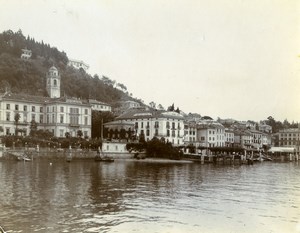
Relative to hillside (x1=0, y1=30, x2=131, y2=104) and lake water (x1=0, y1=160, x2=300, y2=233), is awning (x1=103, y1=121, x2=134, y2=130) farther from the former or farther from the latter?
lake water (x1=0, y1=160, x2=300, y2=233)

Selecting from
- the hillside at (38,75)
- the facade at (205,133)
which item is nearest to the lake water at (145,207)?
the hillside at (38,75)

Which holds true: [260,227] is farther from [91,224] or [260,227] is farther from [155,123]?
[155,123]

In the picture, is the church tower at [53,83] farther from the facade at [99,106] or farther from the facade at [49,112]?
the facade at [99,106]

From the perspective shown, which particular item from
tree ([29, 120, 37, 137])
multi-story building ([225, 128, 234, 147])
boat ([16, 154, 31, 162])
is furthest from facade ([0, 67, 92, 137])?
multi-story building ([225, 128, 234, 147])

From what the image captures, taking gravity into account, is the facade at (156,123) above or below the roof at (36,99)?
below

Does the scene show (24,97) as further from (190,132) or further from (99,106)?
(190,132)
